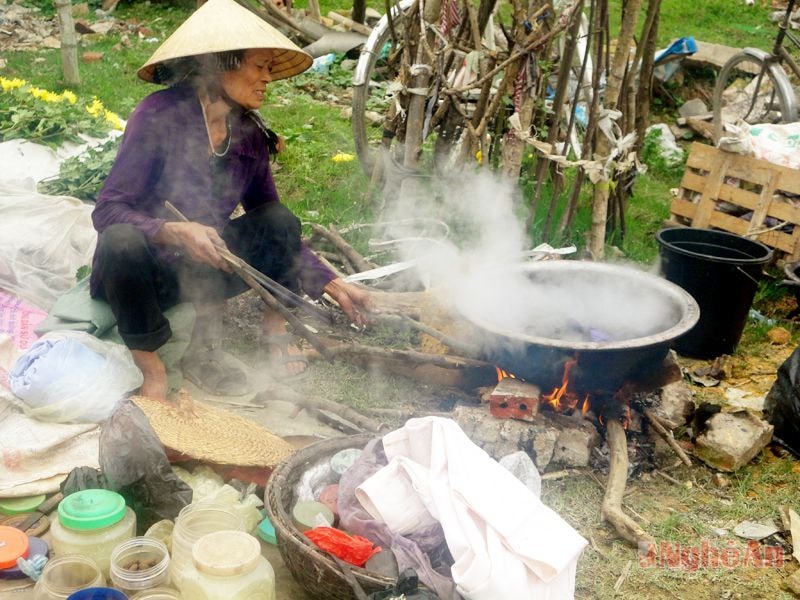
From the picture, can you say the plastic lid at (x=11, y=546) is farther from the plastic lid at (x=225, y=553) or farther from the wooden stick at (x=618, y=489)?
the wooden stick at (x=618, y=489)

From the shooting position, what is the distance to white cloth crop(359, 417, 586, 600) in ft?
7.66

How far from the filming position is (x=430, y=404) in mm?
3889

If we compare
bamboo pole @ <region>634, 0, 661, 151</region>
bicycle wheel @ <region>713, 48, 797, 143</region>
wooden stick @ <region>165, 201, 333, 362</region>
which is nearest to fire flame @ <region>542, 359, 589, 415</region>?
wooden stick @ <region>165, 201, 333, 362</region>

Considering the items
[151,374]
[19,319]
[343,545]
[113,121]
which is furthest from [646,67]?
[19,319]

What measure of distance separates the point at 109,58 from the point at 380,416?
24.8 ft

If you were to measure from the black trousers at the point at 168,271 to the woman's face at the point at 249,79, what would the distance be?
595 mm

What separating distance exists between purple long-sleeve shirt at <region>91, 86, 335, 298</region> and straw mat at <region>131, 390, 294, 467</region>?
27.2 inches

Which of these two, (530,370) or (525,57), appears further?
(525,57)

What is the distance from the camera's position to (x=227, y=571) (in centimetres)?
230

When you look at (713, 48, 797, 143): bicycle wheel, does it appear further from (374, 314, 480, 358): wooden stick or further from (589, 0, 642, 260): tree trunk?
(374, 314, 480, 358): wooden stick

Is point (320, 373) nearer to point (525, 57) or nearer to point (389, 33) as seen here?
point (525, 57)

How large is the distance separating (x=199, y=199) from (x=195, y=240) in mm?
533

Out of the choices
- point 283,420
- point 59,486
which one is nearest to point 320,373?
point 283,420

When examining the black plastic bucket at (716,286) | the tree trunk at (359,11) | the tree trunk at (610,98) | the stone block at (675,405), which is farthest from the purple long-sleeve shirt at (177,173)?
the tree trunk at (359,11)
